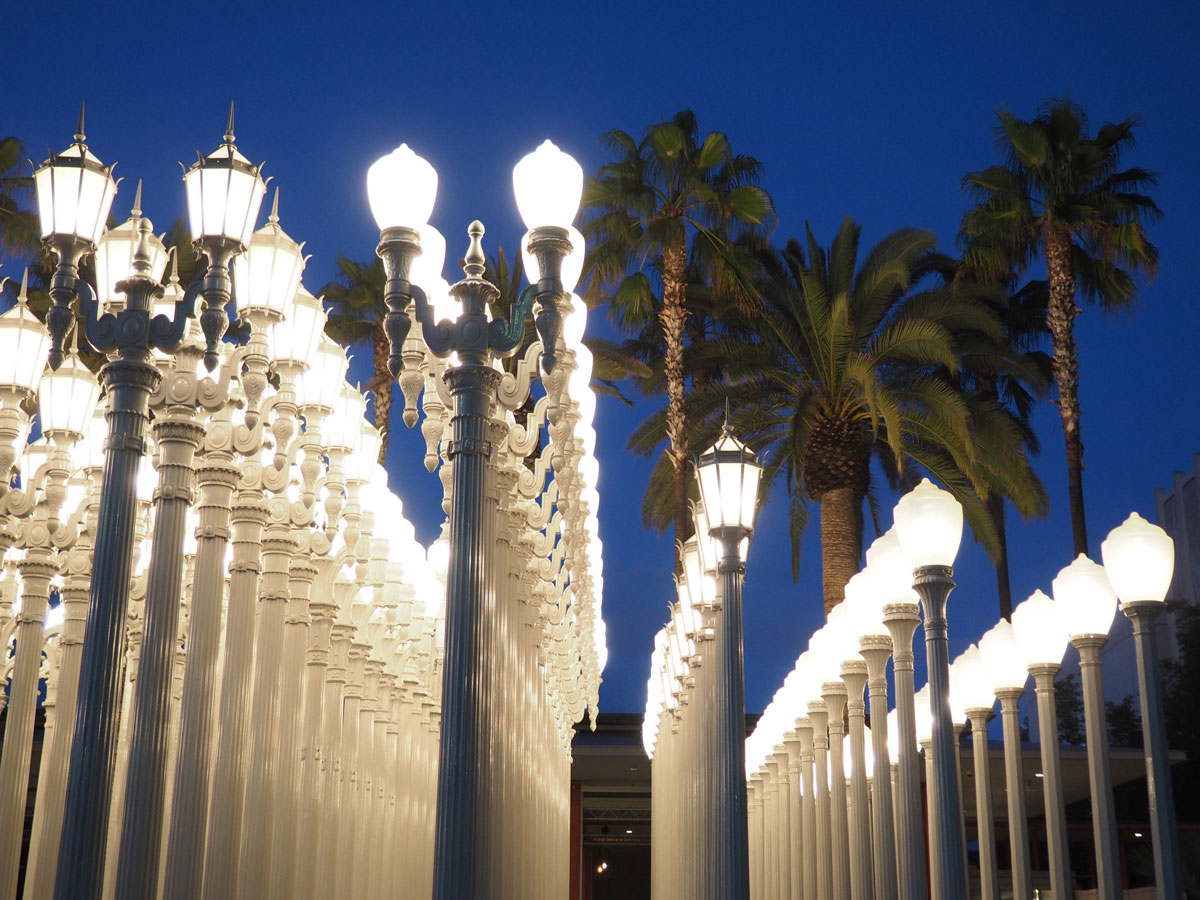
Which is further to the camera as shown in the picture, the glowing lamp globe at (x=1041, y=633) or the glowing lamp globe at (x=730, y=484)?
the glowing lamp globe at (x=1041, y=633)

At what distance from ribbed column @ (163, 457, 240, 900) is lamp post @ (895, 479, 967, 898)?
5.20 metres

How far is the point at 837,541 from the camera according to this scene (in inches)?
1175

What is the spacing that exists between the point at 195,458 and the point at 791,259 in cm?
2243

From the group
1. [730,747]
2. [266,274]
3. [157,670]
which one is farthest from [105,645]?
[730,747]

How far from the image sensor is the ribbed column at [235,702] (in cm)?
1154

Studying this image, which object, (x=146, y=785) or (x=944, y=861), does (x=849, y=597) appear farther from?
(x=146, y=785)

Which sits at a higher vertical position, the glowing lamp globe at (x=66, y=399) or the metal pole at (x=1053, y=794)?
the glowing lamp globe at (x=66, y=399)

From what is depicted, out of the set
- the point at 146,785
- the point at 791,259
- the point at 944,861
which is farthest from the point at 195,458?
the point at 791,259

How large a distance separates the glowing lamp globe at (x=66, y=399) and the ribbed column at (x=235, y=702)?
244 cm

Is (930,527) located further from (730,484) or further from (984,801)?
(984,801)

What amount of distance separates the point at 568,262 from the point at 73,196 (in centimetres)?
349

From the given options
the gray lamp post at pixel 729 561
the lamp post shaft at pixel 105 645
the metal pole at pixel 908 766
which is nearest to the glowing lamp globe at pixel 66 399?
the lamp post shaft at pixel 105 645

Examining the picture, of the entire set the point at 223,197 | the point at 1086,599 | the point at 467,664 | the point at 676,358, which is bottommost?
the point at 467,664

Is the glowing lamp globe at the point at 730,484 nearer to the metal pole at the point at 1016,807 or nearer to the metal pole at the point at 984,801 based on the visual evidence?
the metal pole at the point at 1016,807
